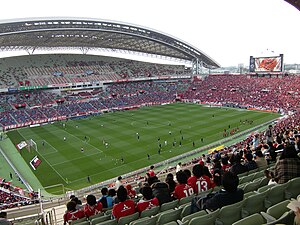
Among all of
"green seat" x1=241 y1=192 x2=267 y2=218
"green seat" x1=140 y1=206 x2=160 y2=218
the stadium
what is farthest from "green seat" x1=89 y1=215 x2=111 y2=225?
"green seat" x1=241 y1=192 x2=267 y2=218

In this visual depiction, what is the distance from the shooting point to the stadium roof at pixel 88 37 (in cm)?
4900

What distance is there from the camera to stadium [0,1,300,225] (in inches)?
298

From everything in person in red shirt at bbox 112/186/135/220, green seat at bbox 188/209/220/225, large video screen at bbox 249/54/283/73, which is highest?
large video screen at bbox 249/54/283/73

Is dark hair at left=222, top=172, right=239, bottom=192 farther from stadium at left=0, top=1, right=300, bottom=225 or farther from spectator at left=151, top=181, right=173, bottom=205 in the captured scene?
spectator at left=151, top=181, right=173, bottom=205

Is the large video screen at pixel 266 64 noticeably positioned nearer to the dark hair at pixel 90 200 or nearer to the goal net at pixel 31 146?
the goal net at pixel 31 146

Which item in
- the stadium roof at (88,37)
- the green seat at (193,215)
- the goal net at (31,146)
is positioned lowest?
the goal net at (31,146)

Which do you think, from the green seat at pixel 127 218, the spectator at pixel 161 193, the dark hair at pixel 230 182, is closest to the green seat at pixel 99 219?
the green seat at pixel 127 218

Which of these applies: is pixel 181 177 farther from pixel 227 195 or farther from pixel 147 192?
pixel 227 195

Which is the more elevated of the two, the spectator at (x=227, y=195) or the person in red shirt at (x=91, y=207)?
the spectator at (x=227, y=195)

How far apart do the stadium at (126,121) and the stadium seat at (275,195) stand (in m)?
0.02

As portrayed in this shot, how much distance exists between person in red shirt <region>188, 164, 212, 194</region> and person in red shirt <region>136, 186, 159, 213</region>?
A: 1065mm

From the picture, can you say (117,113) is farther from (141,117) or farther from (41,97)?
(41,97)

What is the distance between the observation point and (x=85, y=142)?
35.5 m

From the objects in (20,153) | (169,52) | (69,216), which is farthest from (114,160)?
(169,52)
